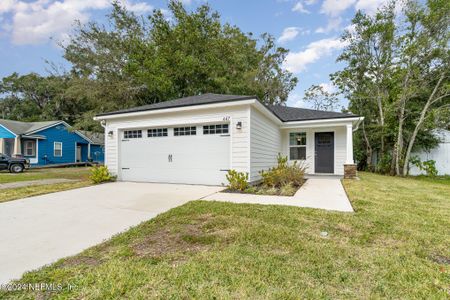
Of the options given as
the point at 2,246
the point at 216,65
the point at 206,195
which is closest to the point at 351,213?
the point at 206,195

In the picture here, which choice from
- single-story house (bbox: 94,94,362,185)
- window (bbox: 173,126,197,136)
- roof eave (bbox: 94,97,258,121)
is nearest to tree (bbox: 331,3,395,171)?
single-story house (bbox: 94,94,362,185)

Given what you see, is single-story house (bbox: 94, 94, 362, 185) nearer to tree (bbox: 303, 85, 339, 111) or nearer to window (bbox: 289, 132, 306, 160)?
window (bbox: 289, 132, 306, 160)

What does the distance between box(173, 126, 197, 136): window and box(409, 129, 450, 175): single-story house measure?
12.2 metres

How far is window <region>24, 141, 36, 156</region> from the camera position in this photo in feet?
58.2

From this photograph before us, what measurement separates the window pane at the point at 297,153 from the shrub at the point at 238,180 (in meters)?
5.29

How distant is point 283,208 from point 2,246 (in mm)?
4182

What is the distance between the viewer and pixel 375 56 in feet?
43.8

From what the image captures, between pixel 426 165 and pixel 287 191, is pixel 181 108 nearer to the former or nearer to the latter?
pixel 287 191

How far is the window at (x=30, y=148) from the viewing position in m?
17.8

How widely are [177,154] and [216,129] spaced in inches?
68.5

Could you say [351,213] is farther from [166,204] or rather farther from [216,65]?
[216,65]

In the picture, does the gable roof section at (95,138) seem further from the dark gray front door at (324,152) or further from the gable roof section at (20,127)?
the dark gray front door at (324,152)

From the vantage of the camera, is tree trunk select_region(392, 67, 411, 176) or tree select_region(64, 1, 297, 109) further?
tree select_region(64, 1, 297, 109)

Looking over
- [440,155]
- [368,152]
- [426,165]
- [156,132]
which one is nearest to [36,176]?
[156,132]
